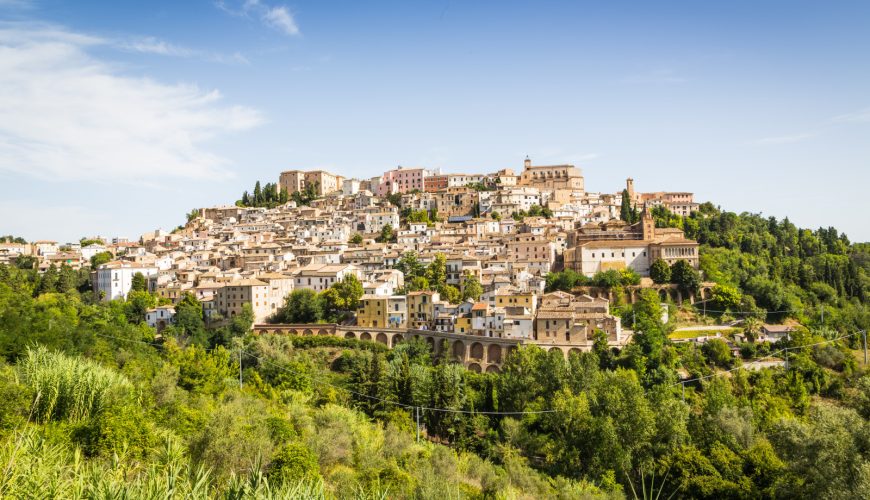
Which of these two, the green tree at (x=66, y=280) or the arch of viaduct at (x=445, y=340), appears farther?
the green tree at (x=66, y=280)

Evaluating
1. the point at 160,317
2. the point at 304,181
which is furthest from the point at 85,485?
the point at 304,181

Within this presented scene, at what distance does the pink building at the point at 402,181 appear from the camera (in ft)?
252

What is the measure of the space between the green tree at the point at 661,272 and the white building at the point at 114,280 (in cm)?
3790

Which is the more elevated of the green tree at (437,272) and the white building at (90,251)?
the white building at (90,251)

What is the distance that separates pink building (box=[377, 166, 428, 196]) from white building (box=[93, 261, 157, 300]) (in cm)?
3369

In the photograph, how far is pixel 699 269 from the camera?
45219 millimetres

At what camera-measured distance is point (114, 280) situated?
4772cm

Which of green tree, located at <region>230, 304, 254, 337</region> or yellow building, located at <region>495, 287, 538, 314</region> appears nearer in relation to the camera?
yellow building, located at <region>495, 287, 538, 314</region>

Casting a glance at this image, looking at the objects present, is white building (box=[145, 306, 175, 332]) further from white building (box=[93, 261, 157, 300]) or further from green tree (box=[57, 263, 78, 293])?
green tree (box=[57, 263, 78, 293])

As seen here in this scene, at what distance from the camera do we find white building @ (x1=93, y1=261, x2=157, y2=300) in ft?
156

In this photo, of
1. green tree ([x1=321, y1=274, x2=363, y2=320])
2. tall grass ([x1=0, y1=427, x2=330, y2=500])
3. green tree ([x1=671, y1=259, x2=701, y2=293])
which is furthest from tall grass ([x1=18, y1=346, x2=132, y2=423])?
green tree ([x1=671, y1=259, x2=701, y2=293])

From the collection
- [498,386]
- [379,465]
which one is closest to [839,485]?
[379,465]

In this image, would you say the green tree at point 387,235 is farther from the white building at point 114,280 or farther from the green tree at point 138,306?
the green tree at point 138,306

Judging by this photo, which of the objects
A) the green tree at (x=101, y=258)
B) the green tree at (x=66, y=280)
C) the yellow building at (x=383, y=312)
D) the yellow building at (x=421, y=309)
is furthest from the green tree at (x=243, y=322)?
the green tree at (x=101, y=258)
